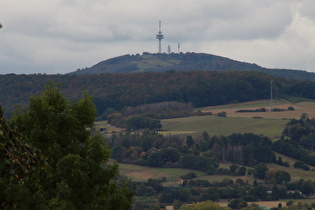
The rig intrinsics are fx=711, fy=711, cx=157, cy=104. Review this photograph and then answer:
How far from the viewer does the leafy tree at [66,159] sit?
25.1 metres

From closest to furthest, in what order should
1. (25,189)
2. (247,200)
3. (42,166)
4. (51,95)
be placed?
1. (42,166)
2. (25,189)
3. (51,95)
4. (247,200)

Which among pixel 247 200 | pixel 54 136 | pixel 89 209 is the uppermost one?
pixel 54 136

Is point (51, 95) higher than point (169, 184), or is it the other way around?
point (51, 95)

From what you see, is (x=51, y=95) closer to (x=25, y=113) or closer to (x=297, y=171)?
(x=25, y=113)

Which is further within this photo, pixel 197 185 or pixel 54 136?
pixel 197 185

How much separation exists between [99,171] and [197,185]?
501 ft

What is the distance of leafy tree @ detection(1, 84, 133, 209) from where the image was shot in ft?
82.4

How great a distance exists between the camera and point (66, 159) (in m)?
25.6

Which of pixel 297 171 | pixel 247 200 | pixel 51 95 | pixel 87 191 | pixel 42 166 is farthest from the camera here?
pixel 297 171

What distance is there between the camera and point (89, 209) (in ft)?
85.6

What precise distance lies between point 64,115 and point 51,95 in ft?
4.94

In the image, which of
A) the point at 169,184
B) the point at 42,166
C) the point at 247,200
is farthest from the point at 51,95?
the point at 169,184

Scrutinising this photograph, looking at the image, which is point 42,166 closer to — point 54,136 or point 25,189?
point 25,189

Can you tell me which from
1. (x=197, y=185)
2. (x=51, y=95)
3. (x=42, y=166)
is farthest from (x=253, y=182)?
(x=42, y=166)
